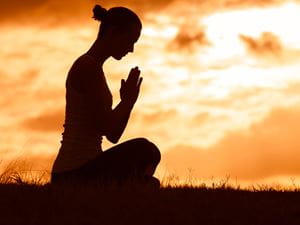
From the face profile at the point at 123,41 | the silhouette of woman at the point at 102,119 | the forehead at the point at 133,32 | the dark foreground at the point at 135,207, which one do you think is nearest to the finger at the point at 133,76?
the silhouette of woman at the point at 102,119

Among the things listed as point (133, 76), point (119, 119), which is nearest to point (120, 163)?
point (119, 119)

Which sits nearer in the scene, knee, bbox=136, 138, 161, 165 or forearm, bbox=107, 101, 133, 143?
forearm, bbox=107, 101, 133, 143

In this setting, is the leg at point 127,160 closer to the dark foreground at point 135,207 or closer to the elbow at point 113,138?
the elbow at point 113,138

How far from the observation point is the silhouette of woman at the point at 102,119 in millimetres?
11719

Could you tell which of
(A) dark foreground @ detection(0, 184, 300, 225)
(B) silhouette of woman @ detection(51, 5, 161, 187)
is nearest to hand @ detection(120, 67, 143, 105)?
(B) silhouette of woman @ detection(51, 5, 161, 187)

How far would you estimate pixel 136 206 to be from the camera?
10.9 m

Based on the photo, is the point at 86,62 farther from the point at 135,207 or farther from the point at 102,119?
the point at 135,207

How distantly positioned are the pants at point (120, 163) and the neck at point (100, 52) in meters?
1.02

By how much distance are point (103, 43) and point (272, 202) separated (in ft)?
8.72

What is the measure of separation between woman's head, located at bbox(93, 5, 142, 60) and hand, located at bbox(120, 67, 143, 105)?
31 centimetres

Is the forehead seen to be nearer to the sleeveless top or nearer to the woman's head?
the woman's head

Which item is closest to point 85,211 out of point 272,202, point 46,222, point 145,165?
point 46,222

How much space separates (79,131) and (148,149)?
82 centimetres

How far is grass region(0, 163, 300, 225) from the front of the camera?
34.2ft
